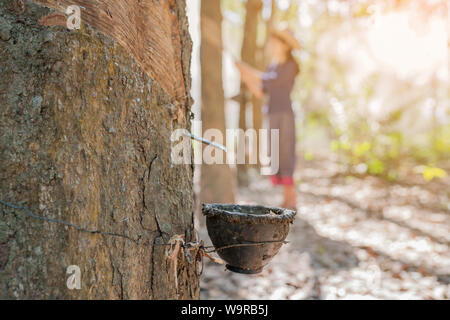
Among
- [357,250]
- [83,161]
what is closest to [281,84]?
[357,250]

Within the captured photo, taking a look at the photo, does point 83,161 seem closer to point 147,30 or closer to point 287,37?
point 147,30

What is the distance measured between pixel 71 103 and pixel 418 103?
11003mm

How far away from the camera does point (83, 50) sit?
1.23m

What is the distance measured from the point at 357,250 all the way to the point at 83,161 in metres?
3.11

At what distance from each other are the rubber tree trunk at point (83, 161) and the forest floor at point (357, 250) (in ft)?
1.72

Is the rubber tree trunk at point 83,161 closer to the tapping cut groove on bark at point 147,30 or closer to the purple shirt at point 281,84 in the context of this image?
the tapping cut groove on bark at point 147,30

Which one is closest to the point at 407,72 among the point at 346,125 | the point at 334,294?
the point at 346,125

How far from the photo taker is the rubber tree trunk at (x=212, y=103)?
14.0 feet

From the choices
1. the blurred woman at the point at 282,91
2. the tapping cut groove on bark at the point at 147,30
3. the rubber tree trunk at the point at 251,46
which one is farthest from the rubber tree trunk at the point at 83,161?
the rubber tree trunk at the point at 251,46

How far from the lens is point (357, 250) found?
3.67 m

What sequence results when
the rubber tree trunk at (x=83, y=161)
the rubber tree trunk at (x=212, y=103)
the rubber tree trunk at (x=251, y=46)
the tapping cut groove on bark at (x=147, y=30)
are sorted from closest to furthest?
the rubber tree trunk at (x=83, y=161) → the tapping cut groove on bark at (x=147, y=30) → the rubber tree trunk at (x=212, y=103) → the rubber tree trunk at (x=251, y=46)

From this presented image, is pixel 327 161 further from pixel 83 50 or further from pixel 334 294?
pixel 83 50

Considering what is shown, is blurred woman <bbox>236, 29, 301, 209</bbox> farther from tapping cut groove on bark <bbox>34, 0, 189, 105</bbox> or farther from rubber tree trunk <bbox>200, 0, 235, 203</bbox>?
tapping cut groove on bark <bbox>34, 0, 189, 105</bbox>

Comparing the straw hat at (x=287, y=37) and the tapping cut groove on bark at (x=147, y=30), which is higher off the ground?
the straw hat at (x=287, y=37)
